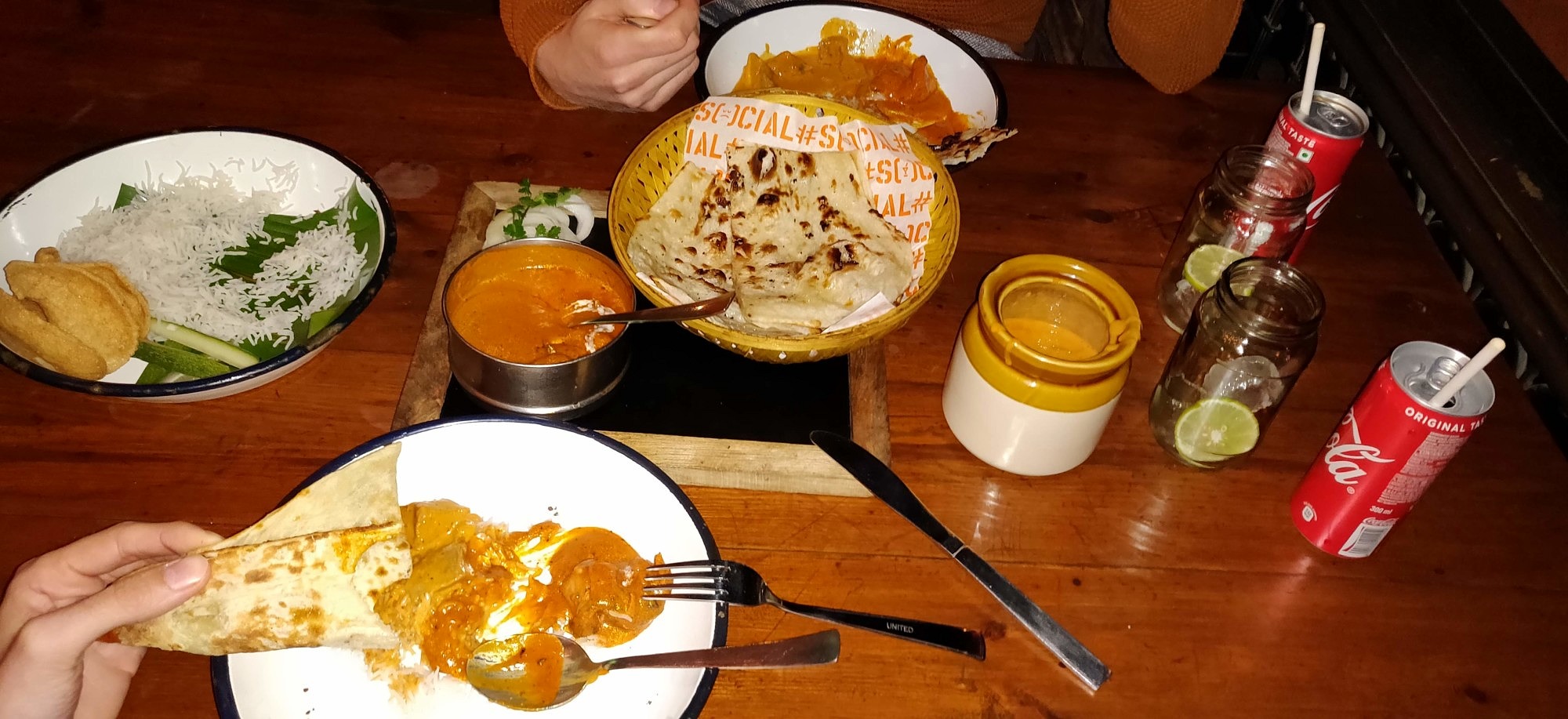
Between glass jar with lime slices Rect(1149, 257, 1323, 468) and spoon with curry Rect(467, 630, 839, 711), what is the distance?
64cm

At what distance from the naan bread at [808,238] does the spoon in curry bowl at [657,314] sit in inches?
2.7

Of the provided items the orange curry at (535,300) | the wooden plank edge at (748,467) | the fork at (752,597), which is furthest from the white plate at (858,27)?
the fork at (752,597)

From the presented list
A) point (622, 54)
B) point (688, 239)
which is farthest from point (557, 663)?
point (622, 54)

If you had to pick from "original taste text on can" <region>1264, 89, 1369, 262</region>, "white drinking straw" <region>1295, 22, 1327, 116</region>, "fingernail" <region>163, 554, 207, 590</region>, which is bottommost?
"fingernail" <region>163, 554, 207, 590</region>

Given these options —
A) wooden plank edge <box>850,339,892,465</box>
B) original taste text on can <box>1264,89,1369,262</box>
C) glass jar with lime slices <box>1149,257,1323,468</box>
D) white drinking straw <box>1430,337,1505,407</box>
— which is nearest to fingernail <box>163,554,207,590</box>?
wooden plank edge <box>850,339,892,465</box>

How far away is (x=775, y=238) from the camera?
5.19 feet

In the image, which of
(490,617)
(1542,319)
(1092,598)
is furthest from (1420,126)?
(490,617)

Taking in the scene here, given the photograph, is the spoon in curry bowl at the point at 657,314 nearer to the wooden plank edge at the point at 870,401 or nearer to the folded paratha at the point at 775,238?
the folded paratha at the point at 775,238

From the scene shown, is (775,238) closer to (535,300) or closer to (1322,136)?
(535,300)

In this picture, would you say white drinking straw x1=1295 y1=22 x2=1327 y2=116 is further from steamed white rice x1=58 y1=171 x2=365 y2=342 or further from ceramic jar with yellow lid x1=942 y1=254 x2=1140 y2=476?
steamed white rice x1=58 y1=171 x2=365 y2=342

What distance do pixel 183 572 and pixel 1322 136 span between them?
1.61 m

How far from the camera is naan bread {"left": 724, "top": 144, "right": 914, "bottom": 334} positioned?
4.87 ft

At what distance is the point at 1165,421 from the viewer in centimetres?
140

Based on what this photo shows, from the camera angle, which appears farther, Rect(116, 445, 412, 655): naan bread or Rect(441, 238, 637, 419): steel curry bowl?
Rect(441, 238, 637, 419): steel curry bowl
